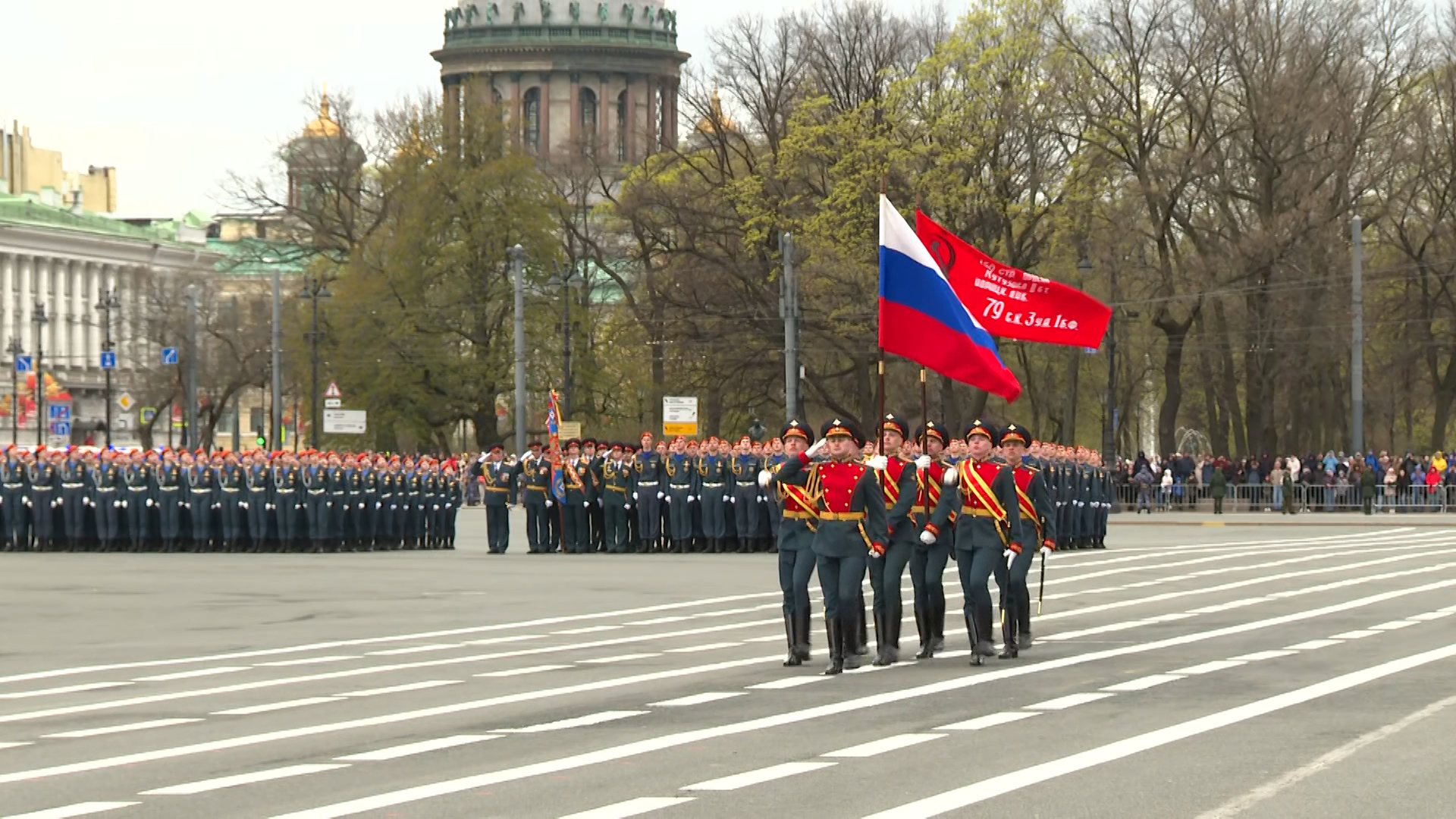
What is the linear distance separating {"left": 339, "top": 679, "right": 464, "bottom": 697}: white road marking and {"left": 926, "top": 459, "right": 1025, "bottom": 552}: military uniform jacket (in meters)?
3.66

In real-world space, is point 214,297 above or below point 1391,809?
above

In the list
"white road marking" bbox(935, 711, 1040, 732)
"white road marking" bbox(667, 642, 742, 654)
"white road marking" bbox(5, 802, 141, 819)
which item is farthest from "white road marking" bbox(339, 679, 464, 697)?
"white road marking" bbox(5, 802, 141, 819)

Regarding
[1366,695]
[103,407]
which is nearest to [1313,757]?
[1366,695]

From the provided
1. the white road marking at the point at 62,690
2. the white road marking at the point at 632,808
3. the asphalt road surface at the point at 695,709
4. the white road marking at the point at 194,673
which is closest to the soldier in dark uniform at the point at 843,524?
the asphalt road surface at the point at 695,709

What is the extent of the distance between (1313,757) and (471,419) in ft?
214

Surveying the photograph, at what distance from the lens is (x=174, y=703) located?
15.8 m

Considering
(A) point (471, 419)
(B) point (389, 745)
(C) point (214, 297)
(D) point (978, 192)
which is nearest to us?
(B) point (389, 745)

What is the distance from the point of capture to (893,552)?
18.2 meters

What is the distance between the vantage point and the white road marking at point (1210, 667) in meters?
17.1

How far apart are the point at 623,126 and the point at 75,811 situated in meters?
120

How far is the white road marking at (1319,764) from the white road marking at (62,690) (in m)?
8.03

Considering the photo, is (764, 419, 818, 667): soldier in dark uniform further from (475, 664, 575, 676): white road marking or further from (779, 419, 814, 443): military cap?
(475, 664, 575, 676): white road marking

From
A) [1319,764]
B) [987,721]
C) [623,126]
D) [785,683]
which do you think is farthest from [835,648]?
[623,126]

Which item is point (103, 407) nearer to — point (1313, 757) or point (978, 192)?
point (978, 192)
